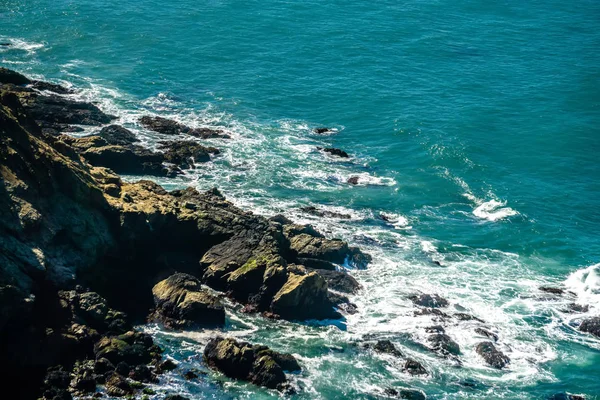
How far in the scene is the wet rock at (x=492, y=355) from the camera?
178 feet

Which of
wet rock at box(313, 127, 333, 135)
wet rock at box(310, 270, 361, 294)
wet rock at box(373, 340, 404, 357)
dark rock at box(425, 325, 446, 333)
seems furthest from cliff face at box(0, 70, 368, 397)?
wet rock at box(313, 127, 333, 135)

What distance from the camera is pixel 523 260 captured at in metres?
69.7

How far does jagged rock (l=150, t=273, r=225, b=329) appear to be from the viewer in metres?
54.1

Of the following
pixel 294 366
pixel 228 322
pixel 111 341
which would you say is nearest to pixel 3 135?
pixel 111 341

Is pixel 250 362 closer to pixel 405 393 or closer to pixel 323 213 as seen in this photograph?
pixel 405 393

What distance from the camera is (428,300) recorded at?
202ft

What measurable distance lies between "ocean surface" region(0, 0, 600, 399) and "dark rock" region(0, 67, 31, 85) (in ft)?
25.2

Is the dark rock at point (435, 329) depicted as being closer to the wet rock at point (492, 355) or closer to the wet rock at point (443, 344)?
the wet rock at point (443, 344)

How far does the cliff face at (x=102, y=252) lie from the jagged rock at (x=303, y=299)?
0.26ft

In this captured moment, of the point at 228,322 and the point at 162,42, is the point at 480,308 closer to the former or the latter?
the point at 228,322

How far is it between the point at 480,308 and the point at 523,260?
34.9ft

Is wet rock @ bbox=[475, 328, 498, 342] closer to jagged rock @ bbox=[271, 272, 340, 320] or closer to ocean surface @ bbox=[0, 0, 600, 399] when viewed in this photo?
ocean surface @ bbox=[0, 0, 600, 399]

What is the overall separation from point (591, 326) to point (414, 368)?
16.9m

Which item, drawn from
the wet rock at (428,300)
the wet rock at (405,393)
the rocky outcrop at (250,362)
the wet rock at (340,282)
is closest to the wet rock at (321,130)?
the wet rock at (340,282)
